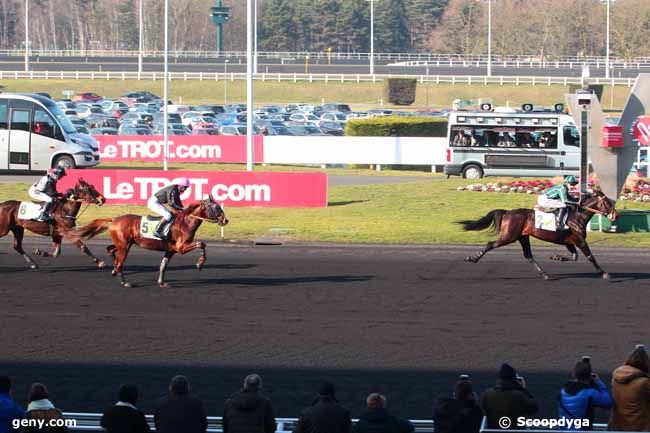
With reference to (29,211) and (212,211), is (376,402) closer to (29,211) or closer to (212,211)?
(212,211)

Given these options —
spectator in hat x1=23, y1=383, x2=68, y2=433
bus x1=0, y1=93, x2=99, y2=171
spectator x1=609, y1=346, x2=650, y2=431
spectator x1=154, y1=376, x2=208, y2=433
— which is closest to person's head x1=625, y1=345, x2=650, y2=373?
spectator x1=609, y1=346, x2=650, y2=431

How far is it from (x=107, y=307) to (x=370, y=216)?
11575 mm

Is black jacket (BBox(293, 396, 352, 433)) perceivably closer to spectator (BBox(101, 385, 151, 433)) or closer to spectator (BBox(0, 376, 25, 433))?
spectator (BBox(101, 385, 151, 433))

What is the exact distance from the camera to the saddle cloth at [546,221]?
1742cm

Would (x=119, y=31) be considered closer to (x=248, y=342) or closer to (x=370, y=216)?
(x=370, y=216)

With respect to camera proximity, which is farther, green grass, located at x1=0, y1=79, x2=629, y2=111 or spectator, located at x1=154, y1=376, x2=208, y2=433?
green grass, located at x1=0, y1=79, x2=629, y2=111

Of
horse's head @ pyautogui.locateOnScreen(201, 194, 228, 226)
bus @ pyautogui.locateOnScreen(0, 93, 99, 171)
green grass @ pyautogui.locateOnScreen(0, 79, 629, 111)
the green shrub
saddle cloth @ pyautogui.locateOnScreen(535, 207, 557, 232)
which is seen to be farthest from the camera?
the green shrub

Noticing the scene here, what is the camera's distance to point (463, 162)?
3378cm

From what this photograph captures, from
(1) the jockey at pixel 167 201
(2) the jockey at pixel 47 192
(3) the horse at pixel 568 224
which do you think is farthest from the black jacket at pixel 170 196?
(3) the horse at pixel 568 224

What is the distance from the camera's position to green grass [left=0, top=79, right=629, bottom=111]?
2844 inches

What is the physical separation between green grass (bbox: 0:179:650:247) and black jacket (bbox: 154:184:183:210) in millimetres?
6325

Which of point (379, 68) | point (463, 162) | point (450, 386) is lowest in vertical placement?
point (450, 386)

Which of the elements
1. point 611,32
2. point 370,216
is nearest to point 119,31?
point 611,32

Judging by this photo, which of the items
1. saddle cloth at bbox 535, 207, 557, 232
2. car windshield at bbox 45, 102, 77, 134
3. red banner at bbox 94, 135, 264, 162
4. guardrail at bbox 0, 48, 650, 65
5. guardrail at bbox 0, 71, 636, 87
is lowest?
saddle cloth at bbox 535, 207, 557, 232
